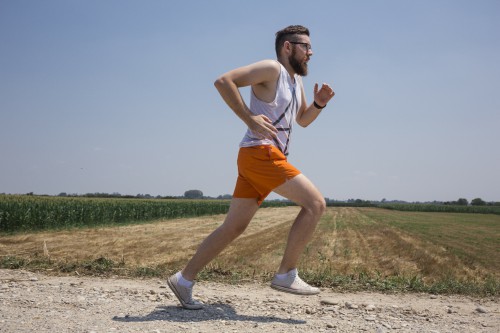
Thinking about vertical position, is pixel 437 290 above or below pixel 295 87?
below

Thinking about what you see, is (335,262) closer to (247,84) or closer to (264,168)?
(264,168)

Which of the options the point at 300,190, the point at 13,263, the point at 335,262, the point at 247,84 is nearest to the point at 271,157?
the point at 300,190

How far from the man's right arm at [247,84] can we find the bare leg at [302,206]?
377 mm

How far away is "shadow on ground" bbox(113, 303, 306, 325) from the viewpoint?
3.14m

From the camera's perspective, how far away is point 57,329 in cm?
283

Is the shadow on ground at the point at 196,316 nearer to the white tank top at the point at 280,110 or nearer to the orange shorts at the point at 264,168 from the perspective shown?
the orange shorts at the point at 264,168

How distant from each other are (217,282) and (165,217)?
29392mm

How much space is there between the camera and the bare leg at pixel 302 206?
3066 mm

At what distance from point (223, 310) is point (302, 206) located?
1035mm

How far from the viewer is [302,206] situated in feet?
10.4

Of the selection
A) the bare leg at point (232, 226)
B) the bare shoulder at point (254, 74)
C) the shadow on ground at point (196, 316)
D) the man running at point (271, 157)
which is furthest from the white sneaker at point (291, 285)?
the bare shoulder at point (254, 74)

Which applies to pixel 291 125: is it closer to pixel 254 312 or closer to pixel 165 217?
pixel 254 312

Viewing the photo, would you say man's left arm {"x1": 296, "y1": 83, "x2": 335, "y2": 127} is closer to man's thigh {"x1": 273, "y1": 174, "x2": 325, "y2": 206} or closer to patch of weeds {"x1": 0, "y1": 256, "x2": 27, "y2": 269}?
man's thigh {"x1": 273, "y1": 174, "x2": 325, "y2": 206}

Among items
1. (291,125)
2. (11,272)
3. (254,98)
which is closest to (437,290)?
(291,125)
